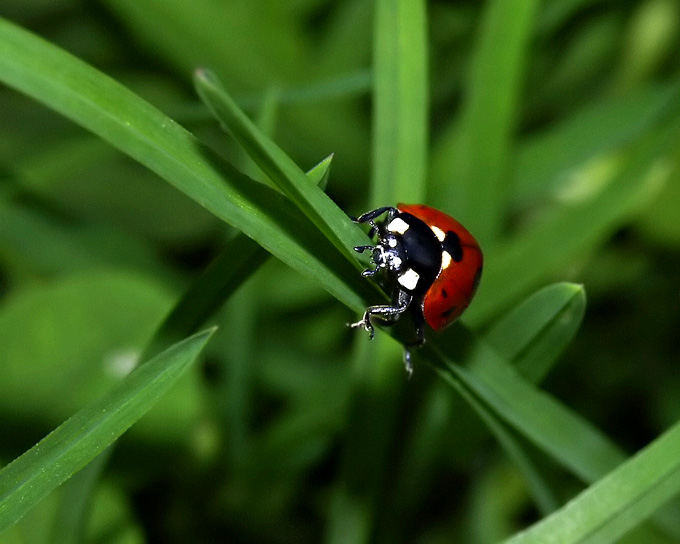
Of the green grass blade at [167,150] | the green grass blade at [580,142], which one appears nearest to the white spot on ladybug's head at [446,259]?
the green grass blade at [167,150]

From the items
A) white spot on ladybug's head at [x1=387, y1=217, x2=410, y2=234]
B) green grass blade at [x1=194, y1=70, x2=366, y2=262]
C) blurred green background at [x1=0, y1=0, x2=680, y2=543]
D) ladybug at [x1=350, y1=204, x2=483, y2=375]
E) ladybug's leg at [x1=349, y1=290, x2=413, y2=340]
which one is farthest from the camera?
blurred green background at [x1=0, y1=0, x2=680, y2=543]

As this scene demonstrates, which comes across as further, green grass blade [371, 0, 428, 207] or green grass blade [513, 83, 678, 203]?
green grass blade [513, 83, 678, 203]

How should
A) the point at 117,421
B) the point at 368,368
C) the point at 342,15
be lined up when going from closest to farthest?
the point at 117,421
the point at 368,368
the point at 342,15

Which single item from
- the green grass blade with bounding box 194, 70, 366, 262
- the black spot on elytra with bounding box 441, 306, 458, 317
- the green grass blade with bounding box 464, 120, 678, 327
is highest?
the green grass blade with bounding box 464, 120, 678, 327

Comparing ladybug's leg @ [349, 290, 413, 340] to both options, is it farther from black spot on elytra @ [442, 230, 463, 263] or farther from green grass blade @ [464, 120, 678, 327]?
green grass blade @ [464, 120, 678, 327]

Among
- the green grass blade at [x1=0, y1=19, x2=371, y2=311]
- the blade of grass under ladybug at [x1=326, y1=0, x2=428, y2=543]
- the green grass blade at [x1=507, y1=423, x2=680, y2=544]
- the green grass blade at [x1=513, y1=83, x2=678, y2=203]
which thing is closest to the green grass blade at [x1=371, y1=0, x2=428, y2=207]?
the blade of grass under ladybug at [x1=326, y1=0, x2=428, y2=543]

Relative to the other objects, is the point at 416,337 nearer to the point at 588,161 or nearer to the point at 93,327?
the point at 93,327

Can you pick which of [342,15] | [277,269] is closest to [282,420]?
[277,269]

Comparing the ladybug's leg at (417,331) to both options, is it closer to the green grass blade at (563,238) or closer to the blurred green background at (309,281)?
the blurred green background at (309,281)
